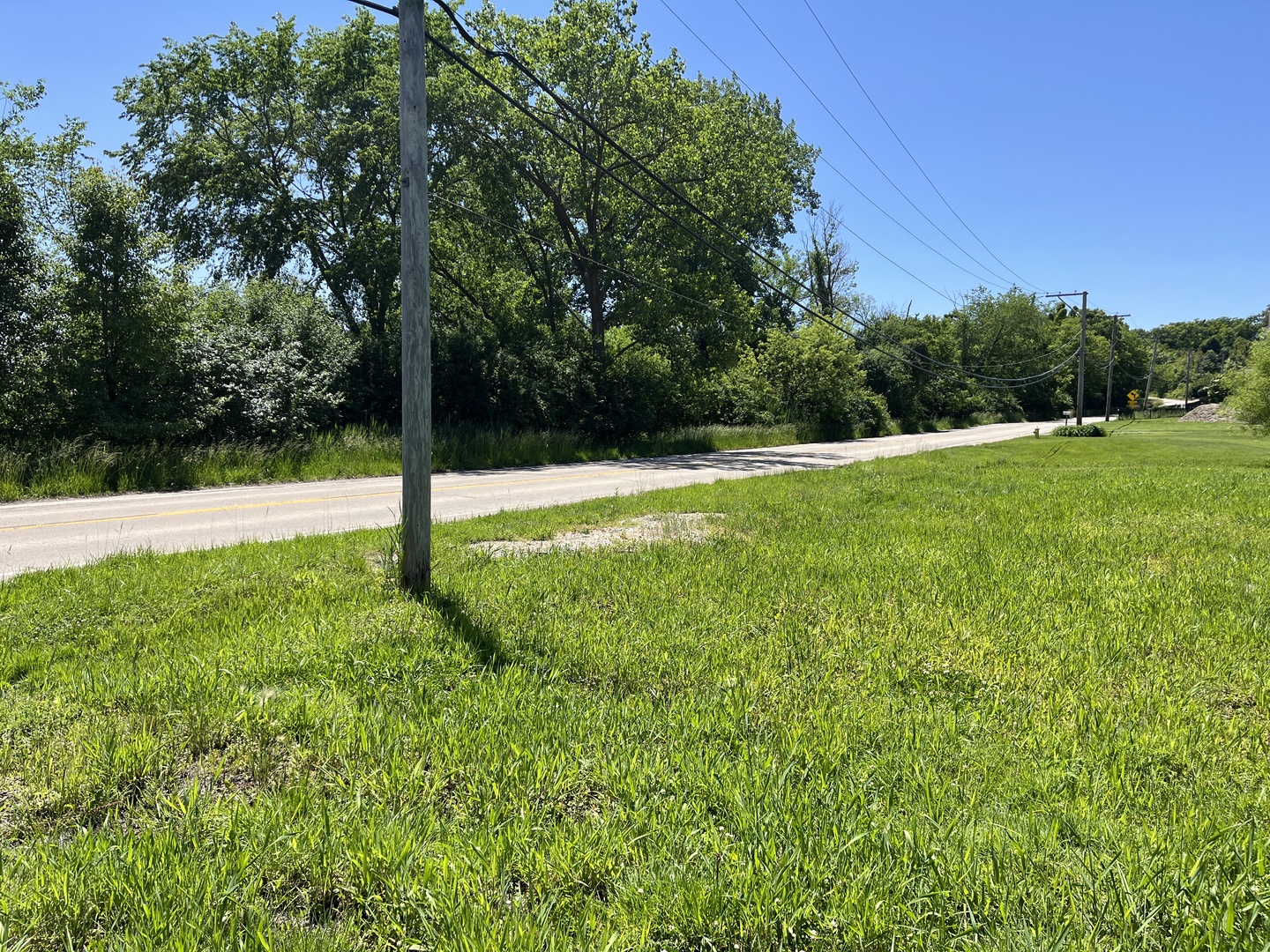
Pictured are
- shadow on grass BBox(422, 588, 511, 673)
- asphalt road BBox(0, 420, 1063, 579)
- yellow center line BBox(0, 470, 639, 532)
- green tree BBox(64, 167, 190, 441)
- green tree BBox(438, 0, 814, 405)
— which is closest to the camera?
shadow on grass BBox(422, 588, 511, 673)

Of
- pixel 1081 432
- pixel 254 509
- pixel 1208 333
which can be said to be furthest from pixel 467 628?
pixel 1208 333

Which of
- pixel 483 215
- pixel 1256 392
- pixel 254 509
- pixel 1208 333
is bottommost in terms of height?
pixel 254 509

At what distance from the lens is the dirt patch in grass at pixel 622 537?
725 cm

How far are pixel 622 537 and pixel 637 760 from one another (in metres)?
5.11

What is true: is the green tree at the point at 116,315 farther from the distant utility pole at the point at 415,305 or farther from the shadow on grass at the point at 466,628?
the shadow on grass at the point at 466,628

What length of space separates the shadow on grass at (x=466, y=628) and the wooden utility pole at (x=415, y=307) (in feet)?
1.10

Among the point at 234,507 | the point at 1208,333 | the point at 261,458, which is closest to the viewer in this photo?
the point at 234,507

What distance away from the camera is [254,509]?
33.8ft

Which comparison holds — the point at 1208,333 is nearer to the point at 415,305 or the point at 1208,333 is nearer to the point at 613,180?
the point at 613,180

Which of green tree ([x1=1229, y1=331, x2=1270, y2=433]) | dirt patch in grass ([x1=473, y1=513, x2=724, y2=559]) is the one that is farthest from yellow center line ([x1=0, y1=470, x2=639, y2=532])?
green tree ([x1=1229, y1=331, x2=1270, y2=433])

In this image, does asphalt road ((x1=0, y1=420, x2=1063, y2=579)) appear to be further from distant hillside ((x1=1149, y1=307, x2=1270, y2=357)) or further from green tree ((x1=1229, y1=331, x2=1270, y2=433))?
distant hillside ((x1=1149, y1=307, x2=1270, y2=357))

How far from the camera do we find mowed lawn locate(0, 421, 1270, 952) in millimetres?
1993

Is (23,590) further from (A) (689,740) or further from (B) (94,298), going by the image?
(B) (94,298)

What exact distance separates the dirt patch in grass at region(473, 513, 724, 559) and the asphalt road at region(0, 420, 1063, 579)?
7.98 ft
